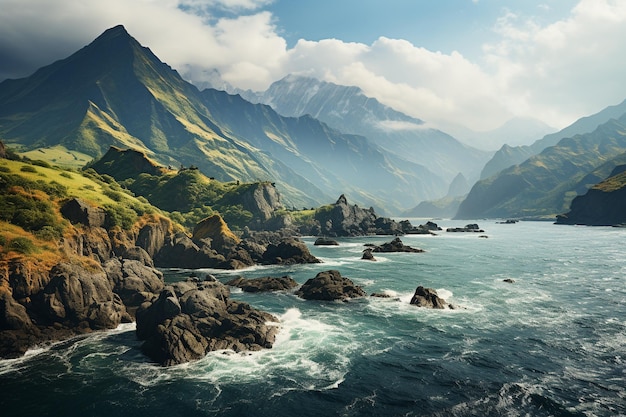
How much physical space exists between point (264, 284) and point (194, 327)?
32.0 metres

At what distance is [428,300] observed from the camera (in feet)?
201

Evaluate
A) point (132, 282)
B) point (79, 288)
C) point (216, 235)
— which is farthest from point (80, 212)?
point (216, 235)

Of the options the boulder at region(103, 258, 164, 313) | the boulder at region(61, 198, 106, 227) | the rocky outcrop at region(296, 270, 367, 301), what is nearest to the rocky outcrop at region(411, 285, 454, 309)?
the rocky outcrop at region(296, 270, 367, 301)

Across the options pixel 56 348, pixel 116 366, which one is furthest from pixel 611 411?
pixel 56 348

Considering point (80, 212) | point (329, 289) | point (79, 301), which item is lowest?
point (329, 289)

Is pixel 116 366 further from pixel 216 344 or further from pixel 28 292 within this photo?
A: pixel 28 292

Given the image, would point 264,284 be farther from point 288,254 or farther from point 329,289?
point 288,254

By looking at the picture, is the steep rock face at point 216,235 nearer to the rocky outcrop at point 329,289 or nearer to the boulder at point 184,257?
the boulder at point 184,257

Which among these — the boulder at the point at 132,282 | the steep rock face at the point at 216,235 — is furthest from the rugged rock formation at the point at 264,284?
the steep rock face at the point at 216,235

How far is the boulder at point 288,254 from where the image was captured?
112 metres

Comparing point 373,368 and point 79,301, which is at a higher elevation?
point 79,301

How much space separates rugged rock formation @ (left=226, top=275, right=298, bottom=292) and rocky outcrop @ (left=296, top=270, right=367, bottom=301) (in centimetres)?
497

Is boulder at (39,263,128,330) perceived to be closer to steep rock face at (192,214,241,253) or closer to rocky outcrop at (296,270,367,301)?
rocky outcrop at (296,270,367,301)

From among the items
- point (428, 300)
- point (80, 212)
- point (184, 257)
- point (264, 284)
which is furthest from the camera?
point (184, 257)
